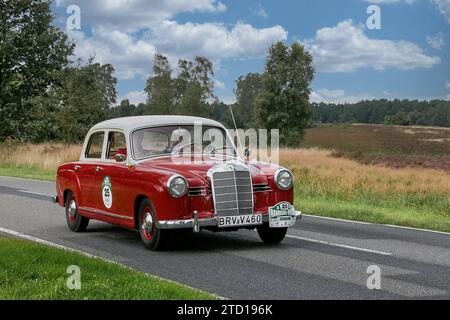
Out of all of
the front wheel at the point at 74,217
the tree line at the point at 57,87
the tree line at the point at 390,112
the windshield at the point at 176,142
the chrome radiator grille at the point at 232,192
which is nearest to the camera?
the chrome radiator grille at the point at 232,192

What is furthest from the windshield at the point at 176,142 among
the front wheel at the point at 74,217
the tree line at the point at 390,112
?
the tree line at the point at 390,112

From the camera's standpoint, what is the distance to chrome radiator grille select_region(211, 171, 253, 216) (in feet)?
28.9

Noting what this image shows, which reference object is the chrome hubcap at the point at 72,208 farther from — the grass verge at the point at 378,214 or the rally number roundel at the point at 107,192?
the grass verge at the point at 378,214

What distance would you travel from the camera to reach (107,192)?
10070 mm

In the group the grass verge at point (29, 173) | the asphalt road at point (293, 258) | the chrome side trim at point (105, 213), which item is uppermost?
the chrome side trim at point (105, 213)

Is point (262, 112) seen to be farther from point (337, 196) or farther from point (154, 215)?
point (154, 215)

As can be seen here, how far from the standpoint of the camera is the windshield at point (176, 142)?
9820 mm

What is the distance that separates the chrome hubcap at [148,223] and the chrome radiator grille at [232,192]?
95 cm

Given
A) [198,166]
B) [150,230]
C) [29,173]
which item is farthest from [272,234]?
[29,173]

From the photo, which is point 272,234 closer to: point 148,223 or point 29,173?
point 148,223

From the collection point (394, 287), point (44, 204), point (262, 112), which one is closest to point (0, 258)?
point (394, 287)

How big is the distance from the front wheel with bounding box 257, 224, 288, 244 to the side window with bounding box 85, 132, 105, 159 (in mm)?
2959

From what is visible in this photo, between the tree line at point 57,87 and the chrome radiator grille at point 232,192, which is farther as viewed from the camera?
the tree line at point 57,87

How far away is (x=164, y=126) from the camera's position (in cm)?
1007
